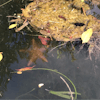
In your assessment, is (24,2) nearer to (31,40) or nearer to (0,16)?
(0,16)

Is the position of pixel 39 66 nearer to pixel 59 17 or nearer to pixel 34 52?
pixel 34 52

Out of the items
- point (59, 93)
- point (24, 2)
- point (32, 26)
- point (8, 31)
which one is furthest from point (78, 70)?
point (24, 2)

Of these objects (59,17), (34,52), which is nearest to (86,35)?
(59,17)

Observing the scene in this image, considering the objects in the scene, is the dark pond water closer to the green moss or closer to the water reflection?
the water reflection

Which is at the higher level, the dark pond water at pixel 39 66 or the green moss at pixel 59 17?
the green moss at pixel 59 17

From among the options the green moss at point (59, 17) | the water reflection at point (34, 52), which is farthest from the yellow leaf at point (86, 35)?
the water reflection at point (34, 52)

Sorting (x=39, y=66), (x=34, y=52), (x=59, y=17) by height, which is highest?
(x=59, y=17)

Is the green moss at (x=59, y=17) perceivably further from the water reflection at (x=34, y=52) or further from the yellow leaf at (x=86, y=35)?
the water reflection at (x=34, y=52)

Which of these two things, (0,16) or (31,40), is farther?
(0,16)

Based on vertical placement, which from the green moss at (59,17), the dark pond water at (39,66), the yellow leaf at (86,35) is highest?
the green moss at (59,17)
